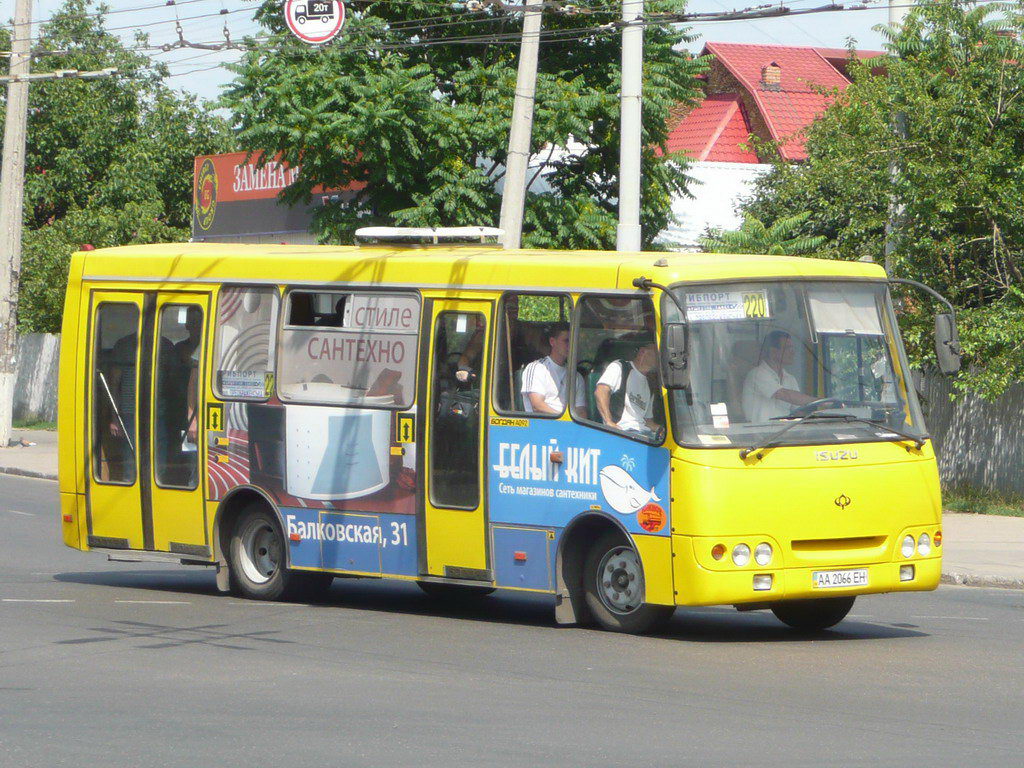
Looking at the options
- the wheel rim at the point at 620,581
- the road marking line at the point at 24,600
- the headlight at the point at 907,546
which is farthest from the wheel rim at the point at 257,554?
the headlight at the point at 907,546

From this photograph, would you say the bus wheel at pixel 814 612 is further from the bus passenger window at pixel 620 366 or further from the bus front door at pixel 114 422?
the bus front door at pixel 114 422

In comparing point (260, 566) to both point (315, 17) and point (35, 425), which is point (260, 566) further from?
point (35, 425)

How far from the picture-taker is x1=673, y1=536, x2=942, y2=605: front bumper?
34.7 feet

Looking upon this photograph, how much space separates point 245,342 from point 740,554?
15.6 ft

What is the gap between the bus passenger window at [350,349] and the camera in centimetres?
1252

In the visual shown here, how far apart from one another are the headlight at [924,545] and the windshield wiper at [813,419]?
23.2 inches

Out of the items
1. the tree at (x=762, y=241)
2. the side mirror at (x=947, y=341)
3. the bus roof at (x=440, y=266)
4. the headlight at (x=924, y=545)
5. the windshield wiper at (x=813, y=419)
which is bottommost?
the headlight at (x=924, y=545)

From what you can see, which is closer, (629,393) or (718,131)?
(629,393)

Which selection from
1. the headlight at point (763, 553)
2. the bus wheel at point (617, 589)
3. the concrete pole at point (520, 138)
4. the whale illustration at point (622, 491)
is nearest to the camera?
the headlight at point (763, 553)

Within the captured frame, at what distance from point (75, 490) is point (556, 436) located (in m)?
5.11

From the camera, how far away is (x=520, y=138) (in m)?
19.2

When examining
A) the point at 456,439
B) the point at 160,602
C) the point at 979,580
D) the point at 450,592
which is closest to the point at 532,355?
the point at 456,439

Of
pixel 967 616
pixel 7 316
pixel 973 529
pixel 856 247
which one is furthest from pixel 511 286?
pixel 7 316

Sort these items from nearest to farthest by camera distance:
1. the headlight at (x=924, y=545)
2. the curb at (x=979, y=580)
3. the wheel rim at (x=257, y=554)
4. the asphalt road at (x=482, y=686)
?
1. the asphalt road at (x=482, y=686)
2. the headlight at (x=924, y=545)
3. the wheel rim at (x=257, y=554)
4. the curb at (x=979, y=580)
